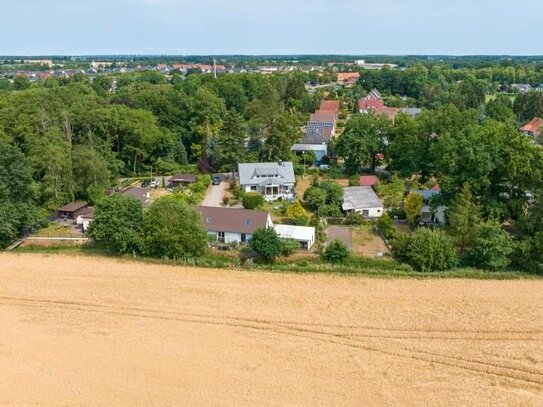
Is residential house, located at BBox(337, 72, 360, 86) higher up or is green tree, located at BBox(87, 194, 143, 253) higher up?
residential house, located at BBox(337, 72, 360, 86)

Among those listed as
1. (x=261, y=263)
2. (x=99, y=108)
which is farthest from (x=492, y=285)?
(x=99, y=108)

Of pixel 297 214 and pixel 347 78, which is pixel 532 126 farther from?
pixel 347 78

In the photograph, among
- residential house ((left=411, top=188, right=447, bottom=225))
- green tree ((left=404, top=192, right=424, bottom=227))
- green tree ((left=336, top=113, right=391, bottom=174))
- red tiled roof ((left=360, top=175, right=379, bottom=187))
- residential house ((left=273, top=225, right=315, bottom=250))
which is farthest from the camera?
green tree ((left=336, top=113, right=391, bottom=174))

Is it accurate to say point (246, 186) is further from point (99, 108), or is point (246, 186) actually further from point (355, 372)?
point (355, 372)

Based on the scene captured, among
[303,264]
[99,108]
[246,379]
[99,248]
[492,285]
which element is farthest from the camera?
[99,108]

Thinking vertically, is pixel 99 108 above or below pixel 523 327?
Answer: above

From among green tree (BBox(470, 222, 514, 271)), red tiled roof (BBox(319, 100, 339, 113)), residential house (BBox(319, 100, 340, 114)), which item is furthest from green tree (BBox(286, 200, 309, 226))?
red tiled roof (BBox(319, 100, 339, 113))

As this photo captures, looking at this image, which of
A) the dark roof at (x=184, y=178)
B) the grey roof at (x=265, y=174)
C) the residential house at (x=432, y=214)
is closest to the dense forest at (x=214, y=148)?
the residential house at (x=432, y=214)

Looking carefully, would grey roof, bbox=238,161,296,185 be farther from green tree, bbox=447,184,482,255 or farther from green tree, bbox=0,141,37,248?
green tree, bbox=0,141,37,248
